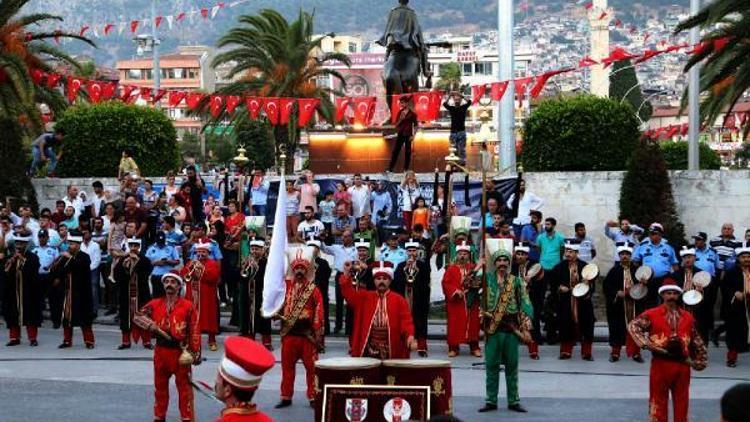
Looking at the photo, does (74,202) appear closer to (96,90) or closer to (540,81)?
(96,90)

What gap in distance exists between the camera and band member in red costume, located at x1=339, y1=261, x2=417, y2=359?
627 inches

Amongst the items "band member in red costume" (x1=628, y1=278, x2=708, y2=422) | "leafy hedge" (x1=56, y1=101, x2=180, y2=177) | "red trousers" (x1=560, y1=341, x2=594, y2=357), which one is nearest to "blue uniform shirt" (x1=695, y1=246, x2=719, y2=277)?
"red trousers" (x1=560, y1=341, x2=594, y2=357)

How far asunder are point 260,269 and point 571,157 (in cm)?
908

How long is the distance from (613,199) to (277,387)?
37.6 ft

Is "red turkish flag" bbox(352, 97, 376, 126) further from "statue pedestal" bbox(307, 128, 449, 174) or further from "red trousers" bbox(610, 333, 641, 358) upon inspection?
"red trousers" bbox(610, 333, 641, 358)

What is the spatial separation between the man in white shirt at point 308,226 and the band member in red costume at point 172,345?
8.29 metres

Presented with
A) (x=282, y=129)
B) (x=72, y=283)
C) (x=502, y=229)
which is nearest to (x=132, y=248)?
(x=72, y=283)

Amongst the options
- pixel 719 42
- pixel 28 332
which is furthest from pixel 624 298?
pixel 28 332

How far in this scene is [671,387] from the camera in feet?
47.4

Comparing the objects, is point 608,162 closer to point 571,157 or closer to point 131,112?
point 571,157

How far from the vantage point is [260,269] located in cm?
2170

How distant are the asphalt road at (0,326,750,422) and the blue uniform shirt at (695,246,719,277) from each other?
1134 millimetres

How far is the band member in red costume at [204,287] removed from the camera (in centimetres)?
2123

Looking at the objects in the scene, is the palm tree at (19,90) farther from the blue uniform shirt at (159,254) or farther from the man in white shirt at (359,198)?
the blue uniform shirt at (159,254)
